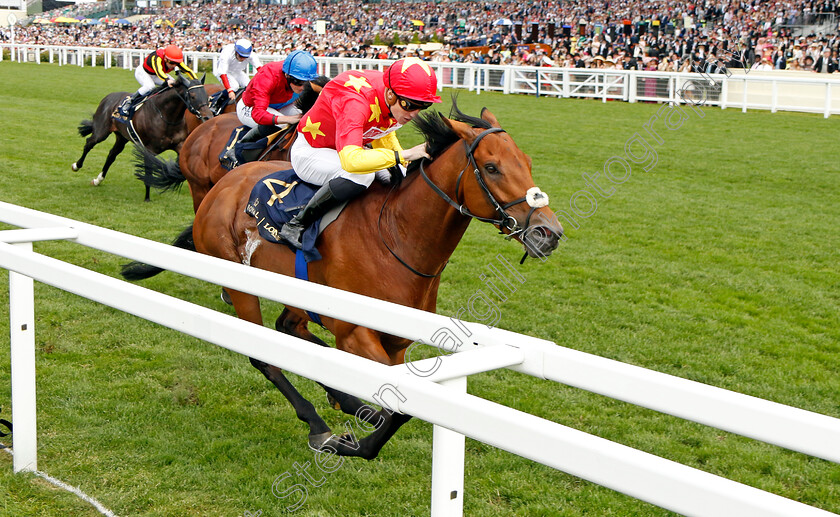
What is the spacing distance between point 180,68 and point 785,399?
7735mm

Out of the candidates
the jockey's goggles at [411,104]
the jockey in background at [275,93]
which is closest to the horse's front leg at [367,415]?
the jockey's goggles at [411,104]

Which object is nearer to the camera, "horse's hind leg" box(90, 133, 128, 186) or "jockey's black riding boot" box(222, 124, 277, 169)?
"jockey's black riding boot" box(222, 124, 277, 169)

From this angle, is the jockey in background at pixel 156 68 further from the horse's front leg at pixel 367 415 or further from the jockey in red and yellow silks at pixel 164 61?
the horse's front leg at pixel 367 415

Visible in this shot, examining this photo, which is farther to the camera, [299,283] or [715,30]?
[715,30]

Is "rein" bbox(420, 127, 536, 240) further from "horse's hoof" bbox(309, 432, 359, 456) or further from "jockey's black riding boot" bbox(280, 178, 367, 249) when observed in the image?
"horse's hoof" bbox(309, 432, 359, 456)

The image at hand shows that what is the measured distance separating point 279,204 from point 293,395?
2.84ft

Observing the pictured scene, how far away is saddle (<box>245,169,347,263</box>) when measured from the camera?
11.8 feet

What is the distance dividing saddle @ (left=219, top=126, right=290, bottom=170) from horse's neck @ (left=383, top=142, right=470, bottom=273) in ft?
9.15

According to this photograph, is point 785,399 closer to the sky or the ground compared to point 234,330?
closer to the ground

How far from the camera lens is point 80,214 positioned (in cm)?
817

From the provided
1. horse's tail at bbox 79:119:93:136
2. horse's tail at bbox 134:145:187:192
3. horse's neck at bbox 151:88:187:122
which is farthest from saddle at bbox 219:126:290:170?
horse's tail at bbox 79:119:93:136

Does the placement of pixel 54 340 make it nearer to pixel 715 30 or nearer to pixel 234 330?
pixel 234 330

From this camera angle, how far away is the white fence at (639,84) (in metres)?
17.1

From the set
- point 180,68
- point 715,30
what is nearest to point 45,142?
point 180,68
